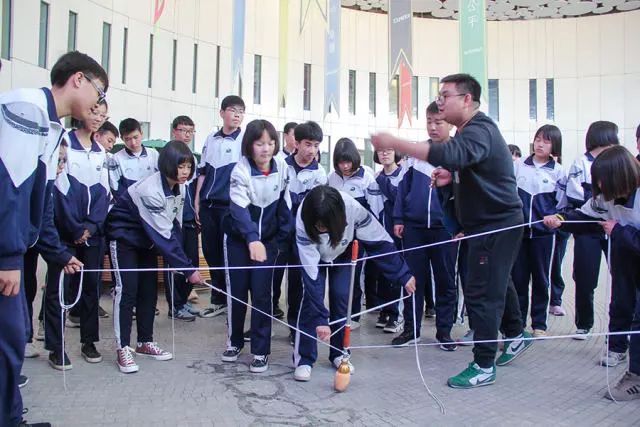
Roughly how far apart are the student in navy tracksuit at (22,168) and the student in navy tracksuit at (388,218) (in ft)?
10.2

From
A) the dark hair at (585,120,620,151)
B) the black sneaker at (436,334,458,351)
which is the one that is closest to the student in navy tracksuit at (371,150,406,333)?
the black sneaker at (436,334,458,351)

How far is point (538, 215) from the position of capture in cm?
495

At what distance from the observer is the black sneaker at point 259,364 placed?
375cm

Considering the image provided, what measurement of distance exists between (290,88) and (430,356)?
1521 cm

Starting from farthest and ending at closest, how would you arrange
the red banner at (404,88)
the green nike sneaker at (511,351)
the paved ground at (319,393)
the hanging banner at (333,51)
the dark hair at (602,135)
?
the hanging banner at (333,51), the red banner at (404,88), the dark hair at (602,135), the green nike sneaker at (511,351), the paved ground at (319,393)

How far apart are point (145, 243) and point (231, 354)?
1046 mm

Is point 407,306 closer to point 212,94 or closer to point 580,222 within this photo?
point 580,222

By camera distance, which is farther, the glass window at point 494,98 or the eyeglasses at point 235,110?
the glass window at point 494,98

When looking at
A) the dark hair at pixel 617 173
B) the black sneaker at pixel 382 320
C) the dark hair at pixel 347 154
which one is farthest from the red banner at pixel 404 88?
the dark hair at pixel 617 173

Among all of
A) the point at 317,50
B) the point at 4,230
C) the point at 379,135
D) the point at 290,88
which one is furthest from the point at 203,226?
the point at 317,50

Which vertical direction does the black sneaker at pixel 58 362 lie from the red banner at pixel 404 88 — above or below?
below

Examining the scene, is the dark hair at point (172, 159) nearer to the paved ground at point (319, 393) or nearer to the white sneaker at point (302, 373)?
the paved ground at point (319, 393)

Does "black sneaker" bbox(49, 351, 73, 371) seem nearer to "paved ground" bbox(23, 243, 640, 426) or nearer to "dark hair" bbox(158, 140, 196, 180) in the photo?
"paved ground" bbox(23, 243, 640, 426)

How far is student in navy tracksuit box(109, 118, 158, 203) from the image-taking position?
5.30m
